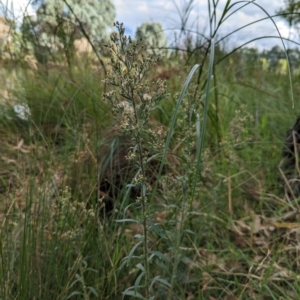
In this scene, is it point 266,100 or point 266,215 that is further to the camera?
point 266,100

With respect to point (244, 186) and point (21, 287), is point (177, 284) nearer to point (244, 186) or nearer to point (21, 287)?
point (21, 287)

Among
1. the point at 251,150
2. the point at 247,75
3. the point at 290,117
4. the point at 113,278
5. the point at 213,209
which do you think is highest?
the point at 247,75

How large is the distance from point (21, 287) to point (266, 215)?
1.28 meters

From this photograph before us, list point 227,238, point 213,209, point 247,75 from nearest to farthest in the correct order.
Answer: point 227,238, point 213,209, point 247,75

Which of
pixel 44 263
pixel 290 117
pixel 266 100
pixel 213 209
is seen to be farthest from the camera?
pixel 266 100

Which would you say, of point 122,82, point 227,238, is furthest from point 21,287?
point 227,238

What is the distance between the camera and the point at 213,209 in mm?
1970

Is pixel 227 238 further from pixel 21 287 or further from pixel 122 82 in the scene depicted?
pixel 122 82

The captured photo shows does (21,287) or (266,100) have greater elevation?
(266,100)

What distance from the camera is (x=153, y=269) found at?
4.95ft

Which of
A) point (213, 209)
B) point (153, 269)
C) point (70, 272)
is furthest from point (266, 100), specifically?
point (70, 272)

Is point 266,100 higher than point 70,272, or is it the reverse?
point 266,100

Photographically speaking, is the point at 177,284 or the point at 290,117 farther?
the point at 290,117

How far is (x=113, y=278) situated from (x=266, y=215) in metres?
0.93
